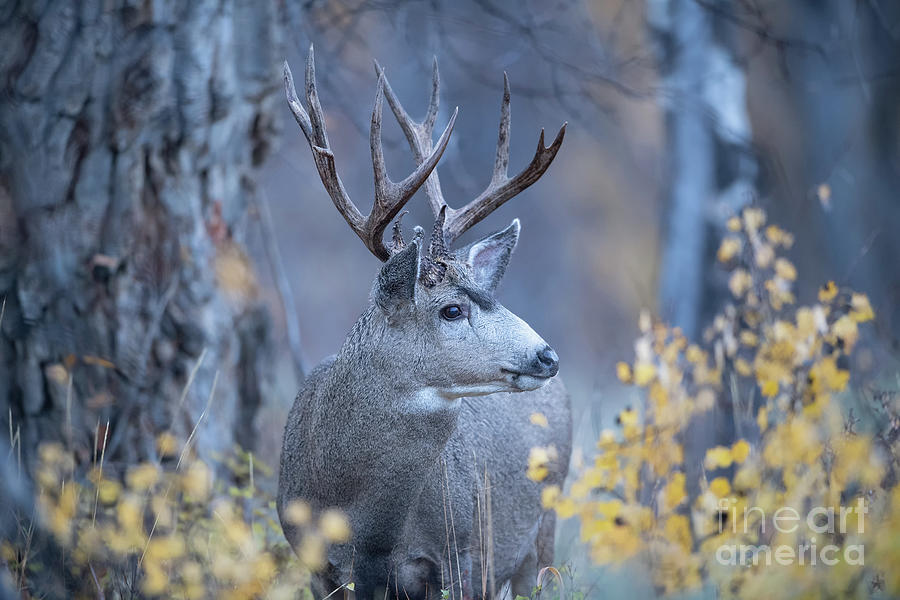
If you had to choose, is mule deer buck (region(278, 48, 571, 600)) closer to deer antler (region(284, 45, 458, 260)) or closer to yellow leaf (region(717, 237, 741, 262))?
deer antler (region(284, 45, 458, 260))

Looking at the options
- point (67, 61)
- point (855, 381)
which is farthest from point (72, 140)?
point (855, 381)

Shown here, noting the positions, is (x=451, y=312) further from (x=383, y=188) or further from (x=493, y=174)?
(x=493, y=174)

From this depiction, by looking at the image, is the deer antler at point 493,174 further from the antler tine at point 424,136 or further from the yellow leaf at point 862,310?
the yellow leaf at point 862,310

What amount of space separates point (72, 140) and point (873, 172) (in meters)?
12.3

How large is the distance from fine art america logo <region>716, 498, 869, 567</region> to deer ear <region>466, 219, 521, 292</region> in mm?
1664

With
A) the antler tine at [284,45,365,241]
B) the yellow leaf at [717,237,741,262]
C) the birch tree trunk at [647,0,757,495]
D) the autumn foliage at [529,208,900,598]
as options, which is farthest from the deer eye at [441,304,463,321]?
the birch tree trunk at [647,0,757,495]

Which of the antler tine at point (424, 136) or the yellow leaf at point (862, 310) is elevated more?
the antler tine at point (424, 136)

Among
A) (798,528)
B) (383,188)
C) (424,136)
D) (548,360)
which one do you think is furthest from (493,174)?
(798,528)

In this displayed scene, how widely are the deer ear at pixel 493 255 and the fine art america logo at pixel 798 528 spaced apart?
5.46ft

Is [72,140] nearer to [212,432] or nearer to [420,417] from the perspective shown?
[212,432]

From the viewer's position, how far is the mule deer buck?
436 cm

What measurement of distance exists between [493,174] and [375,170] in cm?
77

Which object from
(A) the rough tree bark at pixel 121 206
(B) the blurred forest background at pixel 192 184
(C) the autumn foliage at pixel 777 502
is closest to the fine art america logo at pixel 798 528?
(C) the autumn foliage at pixel 777 502

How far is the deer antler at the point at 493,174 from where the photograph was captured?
4.57 meters
